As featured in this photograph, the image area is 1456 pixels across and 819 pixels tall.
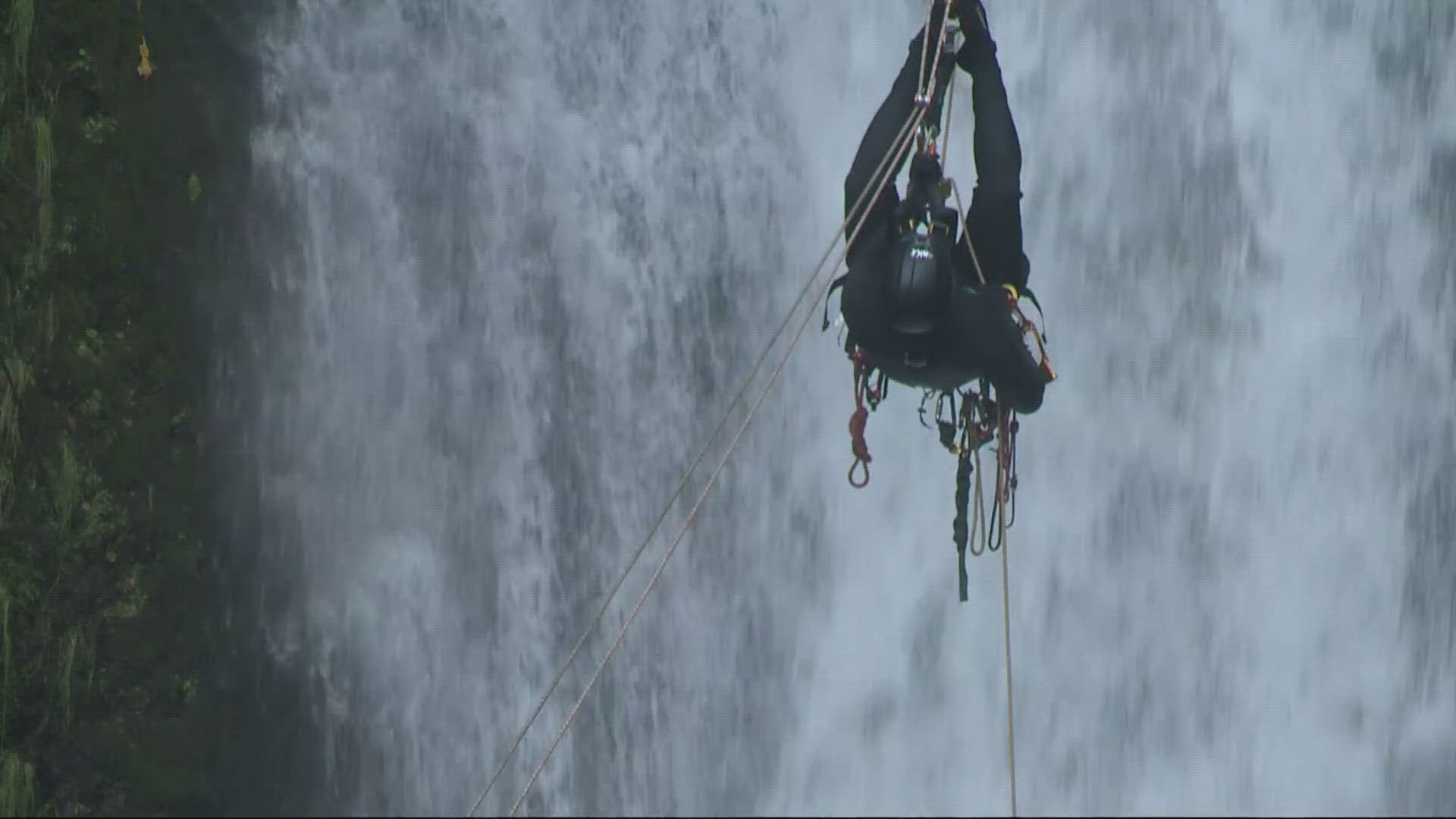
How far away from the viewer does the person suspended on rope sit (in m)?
4.07

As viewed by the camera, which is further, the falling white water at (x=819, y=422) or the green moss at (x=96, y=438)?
the falling white water at (x=819, y=422)

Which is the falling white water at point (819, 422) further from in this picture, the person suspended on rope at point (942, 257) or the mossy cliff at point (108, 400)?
the person suspended on rope at point (942, 257)

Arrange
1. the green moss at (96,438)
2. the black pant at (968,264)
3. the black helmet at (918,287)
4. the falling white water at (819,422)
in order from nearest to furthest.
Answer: the black helmet at (918,287), the black pant at (968,264), the green moss at (96,438), the falling white water at (819,422)

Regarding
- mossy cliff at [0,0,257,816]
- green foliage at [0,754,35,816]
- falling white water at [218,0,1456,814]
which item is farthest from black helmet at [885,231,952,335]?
green foliage at [0,754,35,816]

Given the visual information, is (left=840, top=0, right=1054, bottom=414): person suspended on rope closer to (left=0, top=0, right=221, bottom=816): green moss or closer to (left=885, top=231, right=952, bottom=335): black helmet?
(left=885, top=231, right=952, bottom=335): black helmet

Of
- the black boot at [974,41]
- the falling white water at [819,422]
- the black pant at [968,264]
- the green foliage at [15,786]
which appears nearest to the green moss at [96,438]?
the green foliage at [15,786]

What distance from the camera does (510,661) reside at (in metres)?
7.38

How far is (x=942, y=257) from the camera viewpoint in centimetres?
405

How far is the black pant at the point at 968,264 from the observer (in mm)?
4141

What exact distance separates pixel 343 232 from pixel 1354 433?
4.47 m

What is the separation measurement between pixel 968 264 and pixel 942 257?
0.30m

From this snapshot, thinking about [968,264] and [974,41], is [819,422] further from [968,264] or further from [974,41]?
[974,41]

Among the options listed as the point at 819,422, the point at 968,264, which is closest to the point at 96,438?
the point at 819,422

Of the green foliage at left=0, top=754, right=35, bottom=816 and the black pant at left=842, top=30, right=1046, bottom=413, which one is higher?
the black pant at left=842, top=30, right=1046, bottom=413
